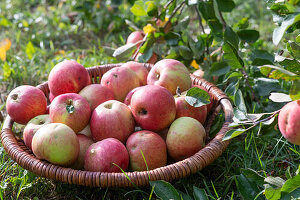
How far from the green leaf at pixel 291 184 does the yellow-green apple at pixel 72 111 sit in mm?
952

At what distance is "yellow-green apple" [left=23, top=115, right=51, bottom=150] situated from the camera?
1674 millimetres

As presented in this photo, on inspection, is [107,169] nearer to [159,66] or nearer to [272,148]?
[159,66]

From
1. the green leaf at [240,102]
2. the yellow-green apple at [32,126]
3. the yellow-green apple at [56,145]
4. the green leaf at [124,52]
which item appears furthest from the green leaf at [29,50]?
the green leaf at [240,102]

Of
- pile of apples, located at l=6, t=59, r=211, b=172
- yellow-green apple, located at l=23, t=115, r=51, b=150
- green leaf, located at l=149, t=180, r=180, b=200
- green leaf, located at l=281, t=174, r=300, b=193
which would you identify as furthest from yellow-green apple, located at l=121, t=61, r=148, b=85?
green leaf, located at l=281, t=174, r=300, b=193

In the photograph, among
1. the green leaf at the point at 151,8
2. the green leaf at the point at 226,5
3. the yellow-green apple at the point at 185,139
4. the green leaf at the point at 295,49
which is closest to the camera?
the green leaf at the point at 295,49

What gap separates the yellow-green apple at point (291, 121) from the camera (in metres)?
1.20

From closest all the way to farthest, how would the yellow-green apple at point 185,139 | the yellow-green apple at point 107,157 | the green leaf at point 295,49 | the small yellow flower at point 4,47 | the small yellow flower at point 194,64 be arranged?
the green leaf at point 295,49 < the yellow-green apple at point 107,157 < the yellow-green apple at point 185,139 < the small yellow flower at point 194,64 < the small yellow flower at point 4,47

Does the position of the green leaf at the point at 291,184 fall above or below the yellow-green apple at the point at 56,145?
below

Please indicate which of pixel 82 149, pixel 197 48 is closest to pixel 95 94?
pixel 82 149

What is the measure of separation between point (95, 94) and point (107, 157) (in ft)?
1.50

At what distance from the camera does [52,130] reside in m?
1.53

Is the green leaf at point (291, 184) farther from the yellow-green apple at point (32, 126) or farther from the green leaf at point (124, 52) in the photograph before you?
the green leaf at point (124, 52)

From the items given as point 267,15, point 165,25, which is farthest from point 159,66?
point 267,15

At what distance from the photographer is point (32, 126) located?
5.58 ft
